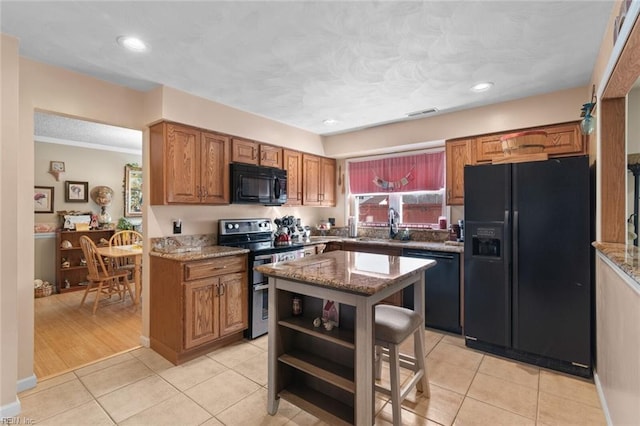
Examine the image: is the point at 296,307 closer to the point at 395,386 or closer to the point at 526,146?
the point at 395,386

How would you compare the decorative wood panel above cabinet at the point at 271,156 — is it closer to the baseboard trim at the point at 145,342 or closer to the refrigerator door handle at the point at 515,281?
the baseboard trim at the point at 145,342

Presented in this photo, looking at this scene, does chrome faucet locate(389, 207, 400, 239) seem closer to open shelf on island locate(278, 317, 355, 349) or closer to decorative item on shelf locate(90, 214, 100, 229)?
open shelf on island locate(278, 317, 355, 349)

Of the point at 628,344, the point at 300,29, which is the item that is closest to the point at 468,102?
the point at 300,29

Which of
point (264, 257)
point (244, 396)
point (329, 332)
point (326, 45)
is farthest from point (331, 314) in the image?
point (326, 45)

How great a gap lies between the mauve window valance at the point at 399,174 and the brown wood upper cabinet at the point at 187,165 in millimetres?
2230

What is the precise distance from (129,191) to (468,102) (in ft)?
19.9

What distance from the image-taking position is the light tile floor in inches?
76.9

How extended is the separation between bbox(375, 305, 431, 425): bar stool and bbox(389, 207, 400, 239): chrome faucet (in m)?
2.24

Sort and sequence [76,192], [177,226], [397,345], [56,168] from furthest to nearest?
[76,192]
[56,168]
[177,226]
[397,345]

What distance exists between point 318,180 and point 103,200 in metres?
4.04

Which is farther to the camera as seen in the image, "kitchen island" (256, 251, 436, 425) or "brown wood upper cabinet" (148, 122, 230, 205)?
"brown wood upper cabinet" (148, 122, 230, 205)

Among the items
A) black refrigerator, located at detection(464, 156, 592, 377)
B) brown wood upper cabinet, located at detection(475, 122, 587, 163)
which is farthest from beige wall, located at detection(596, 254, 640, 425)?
brown wood upper cabinet, located at detection(475, 122, 587, 163)

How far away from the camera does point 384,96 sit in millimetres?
3029

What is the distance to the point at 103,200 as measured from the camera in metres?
5.46
